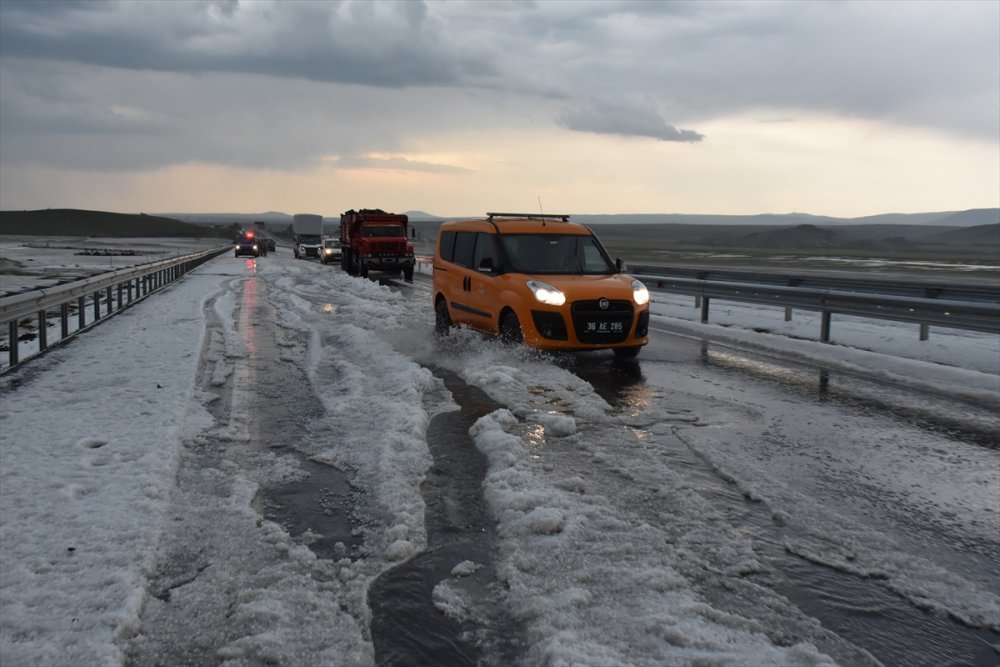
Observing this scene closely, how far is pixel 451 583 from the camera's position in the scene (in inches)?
154

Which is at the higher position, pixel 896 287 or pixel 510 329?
pixel 896 287

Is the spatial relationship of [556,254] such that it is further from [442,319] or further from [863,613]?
[863,613]

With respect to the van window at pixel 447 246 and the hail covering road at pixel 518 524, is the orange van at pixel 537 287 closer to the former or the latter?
the van window at pixel 447 246

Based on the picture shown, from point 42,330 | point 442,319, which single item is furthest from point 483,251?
point 42,330

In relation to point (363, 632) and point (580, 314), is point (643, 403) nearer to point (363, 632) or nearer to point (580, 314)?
point (580, 314)

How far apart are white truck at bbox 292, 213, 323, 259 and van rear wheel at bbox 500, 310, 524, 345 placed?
52066 mm

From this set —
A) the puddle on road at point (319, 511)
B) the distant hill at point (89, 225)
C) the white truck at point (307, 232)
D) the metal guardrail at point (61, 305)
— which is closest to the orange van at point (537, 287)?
the puddle on road at point (319, 511)

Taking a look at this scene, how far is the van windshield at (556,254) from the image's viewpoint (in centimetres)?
1189

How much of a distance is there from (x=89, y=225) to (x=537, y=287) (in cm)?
15714

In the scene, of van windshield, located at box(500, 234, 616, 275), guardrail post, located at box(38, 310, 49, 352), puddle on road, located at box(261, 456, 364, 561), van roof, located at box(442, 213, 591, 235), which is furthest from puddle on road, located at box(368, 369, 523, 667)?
guardrail post, located at box(38, 310, 49, 352)

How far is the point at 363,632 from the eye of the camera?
340cm

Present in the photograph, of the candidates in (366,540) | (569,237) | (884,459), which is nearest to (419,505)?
(366,540)

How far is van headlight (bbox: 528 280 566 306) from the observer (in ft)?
35.0

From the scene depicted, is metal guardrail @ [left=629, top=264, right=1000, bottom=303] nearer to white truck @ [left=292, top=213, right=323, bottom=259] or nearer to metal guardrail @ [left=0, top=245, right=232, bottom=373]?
metal guardrail @ [left=0, top=245, right=232, bottom=373]
